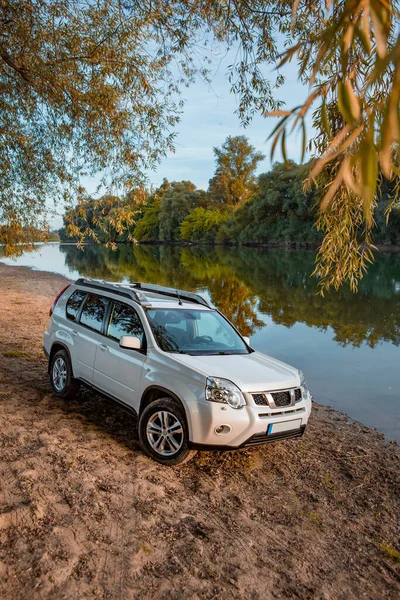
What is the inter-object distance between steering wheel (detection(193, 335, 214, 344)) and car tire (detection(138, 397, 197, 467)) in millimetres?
1129

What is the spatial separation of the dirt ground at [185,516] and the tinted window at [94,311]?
1.34 m

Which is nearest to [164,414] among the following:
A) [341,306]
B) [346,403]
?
[346,403]

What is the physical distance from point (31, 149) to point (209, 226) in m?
93.8

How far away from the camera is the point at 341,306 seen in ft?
72.2

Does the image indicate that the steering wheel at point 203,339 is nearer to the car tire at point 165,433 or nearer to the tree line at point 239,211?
the car tire at point 165,433

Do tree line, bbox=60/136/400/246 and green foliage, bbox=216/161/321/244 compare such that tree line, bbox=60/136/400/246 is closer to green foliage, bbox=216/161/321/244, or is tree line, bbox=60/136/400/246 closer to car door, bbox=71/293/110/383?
green foliage, bbox=216/161/321/244

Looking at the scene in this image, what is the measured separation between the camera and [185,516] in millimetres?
4418

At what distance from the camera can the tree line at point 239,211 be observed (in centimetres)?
6844

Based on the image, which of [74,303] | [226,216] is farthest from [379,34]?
[226,216]

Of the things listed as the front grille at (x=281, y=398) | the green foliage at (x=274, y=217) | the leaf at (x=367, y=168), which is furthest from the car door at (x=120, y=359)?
the green foliage at (x=274, y=217)

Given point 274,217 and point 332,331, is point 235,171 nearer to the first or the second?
point 274,217

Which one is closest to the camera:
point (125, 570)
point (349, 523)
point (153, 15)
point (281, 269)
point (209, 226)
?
point (125, 570)

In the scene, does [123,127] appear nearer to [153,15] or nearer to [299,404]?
[153,15]

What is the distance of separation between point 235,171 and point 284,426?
95473 millimetres
